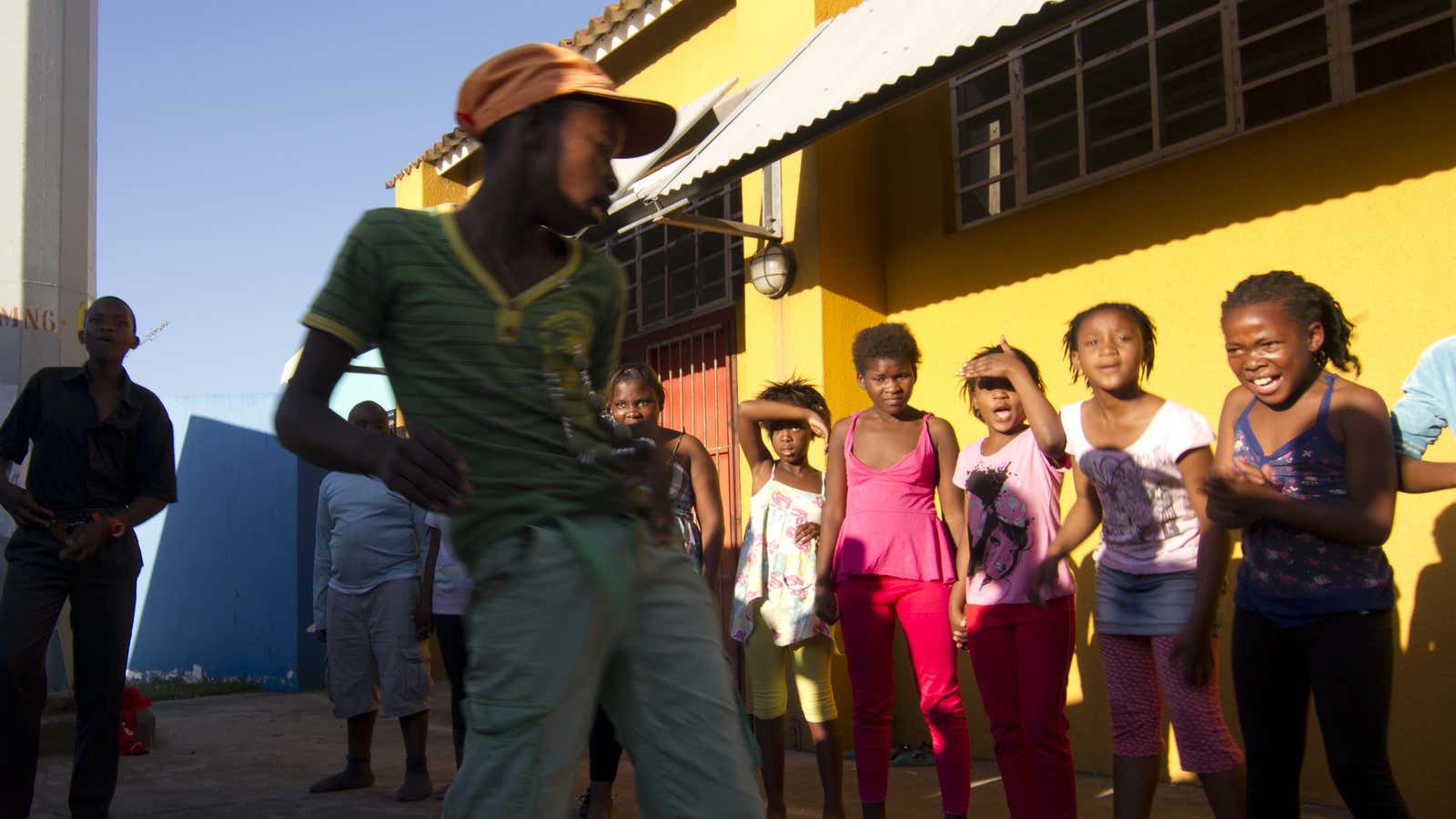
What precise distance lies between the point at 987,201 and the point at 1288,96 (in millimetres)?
1640

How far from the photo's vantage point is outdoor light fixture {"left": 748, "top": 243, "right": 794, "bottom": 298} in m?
7.11

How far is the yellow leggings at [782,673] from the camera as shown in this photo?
192 inches

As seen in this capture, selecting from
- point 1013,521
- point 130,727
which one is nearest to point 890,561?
point 1013,521

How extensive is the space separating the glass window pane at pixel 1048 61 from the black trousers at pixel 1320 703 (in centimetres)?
388

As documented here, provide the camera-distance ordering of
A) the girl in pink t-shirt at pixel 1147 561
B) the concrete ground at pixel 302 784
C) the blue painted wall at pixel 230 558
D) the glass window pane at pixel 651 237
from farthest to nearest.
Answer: the blue painted wall at pixel 230 558 < the glass window pane at pixel 651 237 < the concrete ground at pixel 302 784 < the girl in pink t-shirt at pixel 1147 561

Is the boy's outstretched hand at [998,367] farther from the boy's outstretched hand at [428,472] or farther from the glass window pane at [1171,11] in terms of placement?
the boy's outstretched hand at [428,472]

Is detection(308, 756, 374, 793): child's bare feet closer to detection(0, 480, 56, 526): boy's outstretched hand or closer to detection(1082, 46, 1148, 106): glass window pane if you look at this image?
detection(0, 480, 56, 526): boy's outstretched hand

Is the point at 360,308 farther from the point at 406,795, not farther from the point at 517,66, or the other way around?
the point at 406,795

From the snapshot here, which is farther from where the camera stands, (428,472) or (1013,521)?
(1013,521)

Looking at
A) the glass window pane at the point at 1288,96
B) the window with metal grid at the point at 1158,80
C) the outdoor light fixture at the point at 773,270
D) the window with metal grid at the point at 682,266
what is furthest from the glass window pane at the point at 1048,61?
the window with metal grid at the point at 682,266

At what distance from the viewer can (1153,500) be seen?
3.68 m

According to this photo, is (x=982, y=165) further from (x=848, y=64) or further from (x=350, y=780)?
(x=350, y=780)

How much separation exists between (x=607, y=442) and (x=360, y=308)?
0.43 metres

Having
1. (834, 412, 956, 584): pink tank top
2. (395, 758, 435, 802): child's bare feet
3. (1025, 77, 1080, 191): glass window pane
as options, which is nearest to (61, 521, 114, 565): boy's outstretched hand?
(395, 758, 435, 802): child's bare feet
